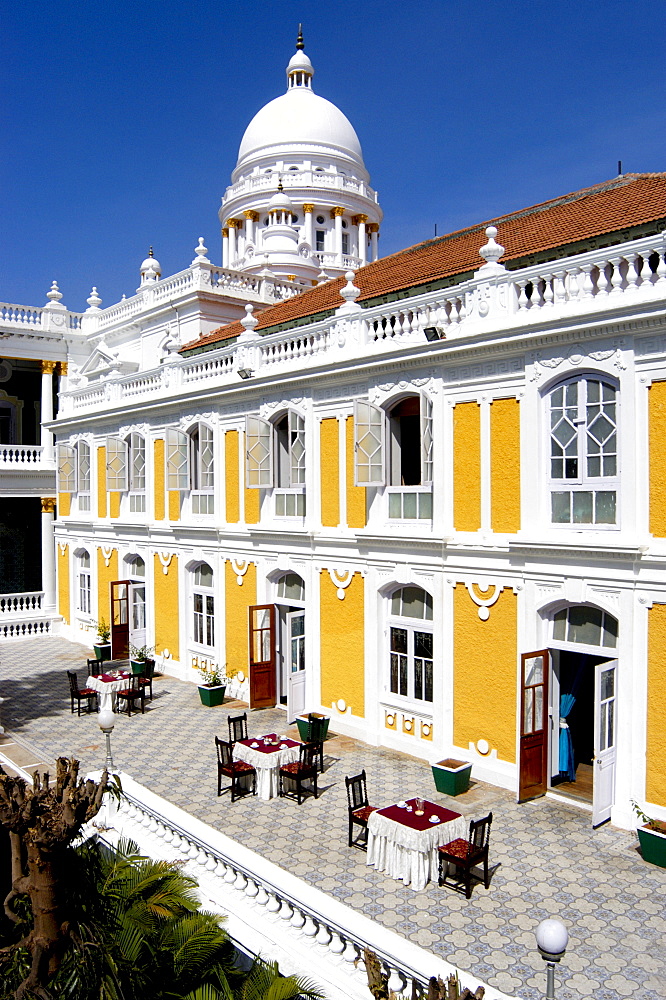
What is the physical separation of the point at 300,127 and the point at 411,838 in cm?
4435

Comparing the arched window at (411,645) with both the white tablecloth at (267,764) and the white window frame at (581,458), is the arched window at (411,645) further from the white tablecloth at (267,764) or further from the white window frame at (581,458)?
the white window frame at (581,458)

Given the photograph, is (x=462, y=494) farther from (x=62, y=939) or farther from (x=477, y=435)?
(x=62, y=939)

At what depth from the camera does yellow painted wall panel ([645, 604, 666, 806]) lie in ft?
33.7

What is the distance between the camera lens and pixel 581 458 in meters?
11.2

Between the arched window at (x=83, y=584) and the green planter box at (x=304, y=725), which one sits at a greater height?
the arched window at (x=83, y=584)

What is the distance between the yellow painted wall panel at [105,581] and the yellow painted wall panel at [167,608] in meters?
2.92

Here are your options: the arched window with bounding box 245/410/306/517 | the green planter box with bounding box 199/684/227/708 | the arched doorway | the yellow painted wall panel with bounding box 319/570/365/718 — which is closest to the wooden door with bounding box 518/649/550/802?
the arched doorway

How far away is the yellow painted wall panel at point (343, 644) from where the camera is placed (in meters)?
14.9

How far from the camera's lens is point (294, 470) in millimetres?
16797

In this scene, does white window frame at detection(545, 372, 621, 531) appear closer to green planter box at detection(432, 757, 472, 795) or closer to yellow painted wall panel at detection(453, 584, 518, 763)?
yellow painted wall panel at detection(453, 584, 518, 763)

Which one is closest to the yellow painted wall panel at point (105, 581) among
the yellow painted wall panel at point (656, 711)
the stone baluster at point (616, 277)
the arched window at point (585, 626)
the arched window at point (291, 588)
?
the arched window at point (291, 588)

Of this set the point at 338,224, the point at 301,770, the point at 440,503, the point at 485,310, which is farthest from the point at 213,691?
the point at 338,224

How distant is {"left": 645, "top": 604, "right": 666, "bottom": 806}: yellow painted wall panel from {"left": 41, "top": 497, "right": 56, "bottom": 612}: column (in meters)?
23.5

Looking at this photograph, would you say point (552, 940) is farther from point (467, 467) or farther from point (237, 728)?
point (237, 728)
